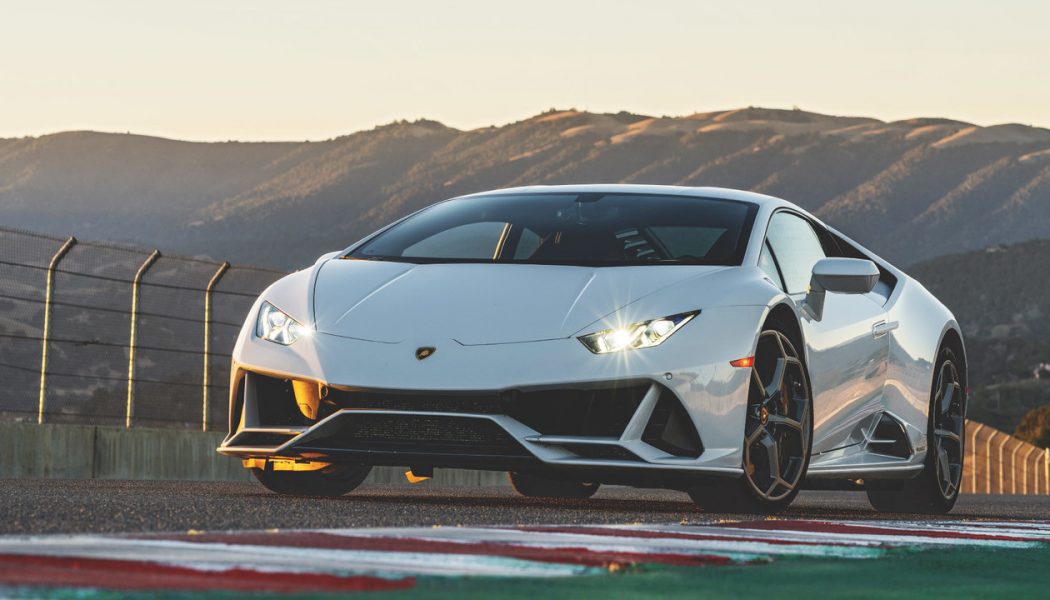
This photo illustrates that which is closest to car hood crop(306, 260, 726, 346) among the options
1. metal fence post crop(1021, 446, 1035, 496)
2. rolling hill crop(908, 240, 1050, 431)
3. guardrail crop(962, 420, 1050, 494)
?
guardrail crop(962, 420, 1050, 494)

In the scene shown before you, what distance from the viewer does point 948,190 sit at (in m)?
173

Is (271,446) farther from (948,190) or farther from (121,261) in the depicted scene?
(948,190)

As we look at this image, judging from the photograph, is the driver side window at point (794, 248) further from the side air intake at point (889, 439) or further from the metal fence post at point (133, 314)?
the metal fence post at point (133, 314)

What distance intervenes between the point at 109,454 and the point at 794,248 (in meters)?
6.00

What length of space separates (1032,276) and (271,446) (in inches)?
5345

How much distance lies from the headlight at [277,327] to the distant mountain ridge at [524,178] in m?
144

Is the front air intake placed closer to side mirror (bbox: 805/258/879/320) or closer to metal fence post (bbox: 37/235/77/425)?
side mirror (bbox: 805/258/879/320)

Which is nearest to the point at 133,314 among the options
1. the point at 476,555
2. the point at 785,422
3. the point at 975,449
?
the point at 785,422

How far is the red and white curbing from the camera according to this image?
3.23 m

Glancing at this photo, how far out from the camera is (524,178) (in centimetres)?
17562

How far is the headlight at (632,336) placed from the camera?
21.2 ft

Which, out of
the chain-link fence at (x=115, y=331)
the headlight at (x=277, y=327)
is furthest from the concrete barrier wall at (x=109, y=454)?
the headlight at (x=277, y=327)

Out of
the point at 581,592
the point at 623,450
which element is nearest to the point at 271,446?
the point at 623,450

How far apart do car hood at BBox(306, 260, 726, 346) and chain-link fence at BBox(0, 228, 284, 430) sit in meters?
4.82
